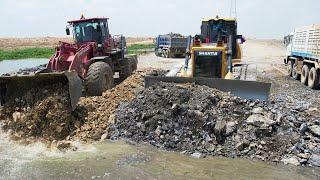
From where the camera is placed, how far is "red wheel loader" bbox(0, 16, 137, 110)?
439 inches

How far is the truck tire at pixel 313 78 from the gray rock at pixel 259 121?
8.21 meters

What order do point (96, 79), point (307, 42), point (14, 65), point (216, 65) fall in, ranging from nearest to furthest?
1. point (96, 79)
2. point (216, 65)
3. point (307, 42)
4. point (14, 65)

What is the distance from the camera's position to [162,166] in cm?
878

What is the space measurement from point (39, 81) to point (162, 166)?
4.28 meters

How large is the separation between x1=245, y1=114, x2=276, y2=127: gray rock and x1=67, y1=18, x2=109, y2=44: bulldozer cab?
291 inches

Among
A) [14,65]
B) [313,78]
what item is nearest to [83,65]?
[313,78]

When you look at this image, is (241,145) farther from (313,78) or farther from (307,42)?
(307,42)

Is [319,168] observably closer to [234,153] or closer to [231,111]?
[234,153]

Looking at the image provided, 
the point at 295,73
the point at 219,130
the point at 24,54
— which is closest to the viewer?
the point at 219,130

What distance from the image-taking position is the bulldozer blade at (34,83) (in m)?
10.9

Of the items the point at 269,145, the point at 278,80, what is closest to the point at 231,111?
the point at 269,145

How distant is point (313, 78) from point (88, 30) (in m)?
9.29

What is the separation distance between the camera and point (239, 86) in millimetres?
12070

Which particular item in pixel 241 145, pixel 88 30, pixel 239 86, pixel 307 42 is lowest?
pixel 241 145
